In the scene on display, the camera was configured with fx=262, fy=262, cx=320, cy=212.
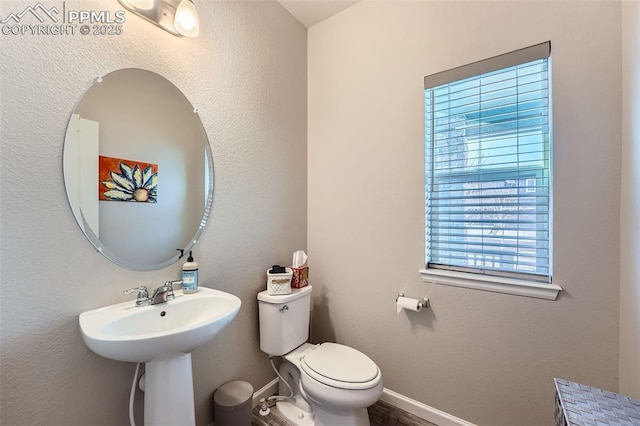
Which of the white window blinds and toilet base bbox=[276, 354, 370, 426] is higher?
the white window blinds

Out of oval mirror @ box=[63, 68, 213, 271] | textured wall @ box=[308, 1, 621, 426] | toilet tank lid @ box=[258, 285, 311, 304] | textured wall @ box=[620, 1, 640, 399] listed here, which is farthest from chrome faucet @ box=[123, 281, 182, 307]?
textured wall @ box=[620, 1, 640, 399]

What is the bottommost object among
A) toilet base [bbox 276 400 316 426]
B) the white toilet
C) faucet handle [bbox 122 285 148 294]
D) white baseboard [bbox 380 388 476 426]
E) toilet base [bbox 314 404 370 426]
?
toilet base [bbox 276 400 316 426]

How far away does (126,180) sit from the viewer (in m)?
1.14

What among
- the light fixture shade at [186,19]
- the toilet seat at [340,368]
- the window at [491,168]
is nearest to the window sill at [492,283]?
the window at [491,168]

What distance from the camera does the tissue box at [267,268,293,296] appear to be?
5.18 ft

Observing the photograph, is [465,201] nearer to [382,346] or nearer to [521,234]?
[521,234]

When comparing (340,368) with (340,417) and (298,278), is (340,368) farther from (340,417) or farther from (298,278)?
(298,278)

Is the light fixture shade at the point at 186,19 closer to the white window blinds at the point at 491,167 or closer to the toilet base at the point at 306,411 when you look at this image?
the white window blinds at the point at 491,167

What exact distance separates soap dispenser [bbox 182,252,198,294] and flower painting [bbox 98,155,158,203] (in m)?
0.35

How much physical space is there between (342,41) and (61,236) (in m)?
1.93

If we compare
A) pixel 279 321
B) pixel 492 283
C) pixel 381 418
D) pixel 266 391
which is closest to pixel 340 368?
pixel 279 321

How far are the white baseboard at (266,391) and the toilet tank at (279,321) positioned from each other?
32cm

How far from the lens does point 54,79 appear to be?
3.07ft

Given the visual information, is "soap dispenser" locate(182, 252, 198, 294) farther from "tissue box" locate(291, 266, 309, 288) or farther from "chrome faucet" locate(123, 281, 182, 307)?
"tissue box" locate(291, 266, 309, 288)
